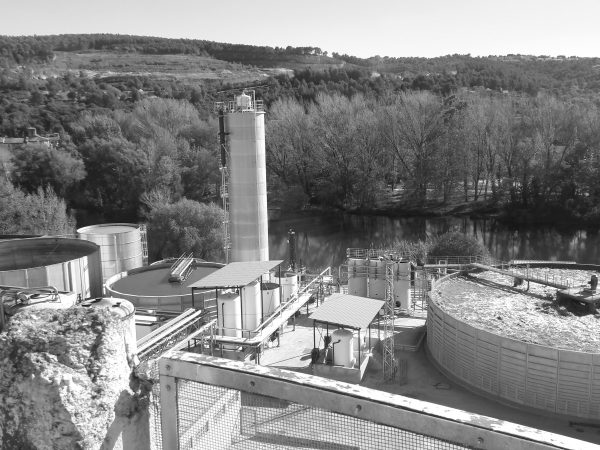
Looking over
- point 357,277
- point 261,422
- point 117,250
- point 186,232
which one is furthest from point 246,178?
point 261,422

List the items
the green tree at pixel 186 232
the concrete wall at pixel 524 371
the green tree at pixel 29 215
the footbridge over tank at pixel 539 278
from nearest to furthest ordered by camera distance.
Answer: the concrete wall at pixel 524 371 < the footbridge over tank at pixel 539 278 < the green tree at pixel 186 232 < the green tree at pixel 29 215

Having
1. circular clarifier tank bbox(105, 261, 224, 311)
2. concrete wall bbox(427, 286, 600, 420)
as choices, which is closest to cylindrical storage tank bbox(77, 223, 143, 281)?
circular clarifier tank bbox(105, 261, 224, 311)

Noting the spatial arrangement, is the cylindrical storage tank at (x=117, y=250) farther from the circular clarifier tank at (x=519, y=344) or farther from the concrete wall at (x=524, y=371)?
the concrete wall at (x=524, y=371)

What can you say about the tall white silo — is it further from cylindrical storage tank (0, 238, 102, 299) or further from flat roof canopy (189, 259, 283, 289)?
cylindrical storage tank (0, 238, 102, 299)

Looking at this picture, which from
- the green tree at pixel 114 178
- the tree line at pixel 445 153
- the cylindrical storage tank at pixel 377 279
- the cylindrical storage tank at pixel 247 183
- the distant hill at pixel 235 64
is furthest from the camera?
the distant hill at pixel 235 64

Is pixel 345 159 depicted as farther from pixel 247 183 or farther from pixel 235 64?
pixel 235 64

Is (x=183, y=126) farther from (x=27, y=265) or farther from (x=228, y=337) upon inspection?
(x=228, y=337)

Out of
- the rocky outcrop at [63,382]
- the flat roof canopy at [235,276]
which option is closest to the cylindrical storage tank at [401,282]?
the flat roof canopy at [235,276]

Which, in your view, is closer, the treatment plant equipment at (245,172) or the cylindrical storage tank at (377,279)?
the treatment plant equipment at (245,172)
